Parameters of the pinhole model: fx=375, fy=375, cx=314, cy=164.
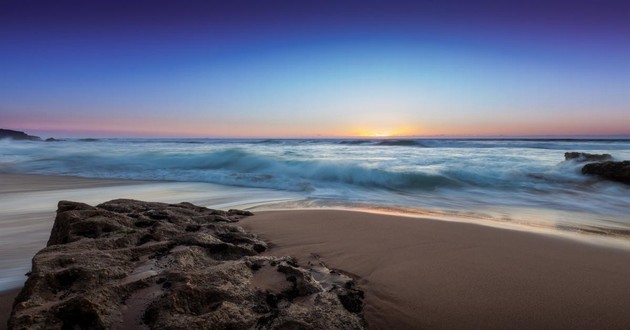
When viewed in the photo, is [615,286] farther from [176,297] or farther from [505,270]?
[176,297]

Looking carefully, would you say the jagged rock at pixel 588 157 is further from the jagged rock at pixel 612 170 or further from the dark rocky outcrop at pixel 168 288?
the dark rocky outcrop at pixel 168 288

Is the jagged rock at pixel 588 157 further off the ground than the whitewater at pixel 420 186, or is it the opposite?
the jagged rock at pixel 588 157

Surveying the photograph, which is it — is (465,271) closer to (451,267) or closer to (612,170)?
(451,267)

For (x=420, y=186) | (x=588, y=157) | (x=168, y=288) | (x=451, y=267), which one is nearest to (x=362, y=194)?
(x=420, y=186)

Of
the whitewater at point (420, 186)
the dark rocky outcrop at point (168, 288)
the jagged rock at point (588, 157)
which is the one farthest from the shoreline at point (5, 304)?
the jagged rock at point (588, 157)

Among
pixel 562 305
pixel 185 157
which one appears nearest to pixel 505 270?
pixel 562 305

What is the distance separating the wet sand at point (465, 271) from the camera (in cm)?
225

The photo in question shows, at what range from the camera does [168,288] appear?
78.5 inches

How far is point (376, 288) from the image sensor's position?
8.39 ft

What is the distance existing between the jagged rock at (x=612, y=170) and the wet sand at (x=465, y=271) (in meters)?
8.60

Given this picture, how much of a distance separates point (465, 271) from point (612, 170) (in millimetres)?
10943

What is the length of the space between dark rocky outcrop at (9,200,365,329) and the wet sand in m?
0.37

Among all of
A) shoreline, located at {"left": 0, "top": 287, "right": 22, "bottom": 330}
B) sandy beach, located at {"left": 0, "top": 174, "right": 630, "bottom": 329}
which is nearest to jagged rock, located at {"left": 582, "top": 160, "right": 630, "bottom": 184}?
sandy beach, located at {"left": 0, "top": 174, "right": 630, "bottom": 329}

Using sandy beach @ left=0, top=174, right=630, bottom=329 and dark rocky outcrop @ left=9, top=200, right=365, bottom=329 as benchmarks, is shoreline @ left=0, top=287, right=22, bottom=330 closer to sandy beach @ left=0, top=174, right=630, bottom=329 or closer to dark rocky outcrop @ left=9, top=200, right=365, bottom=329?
sandy beach @ left=0, top=174, right=630, bottom=329
